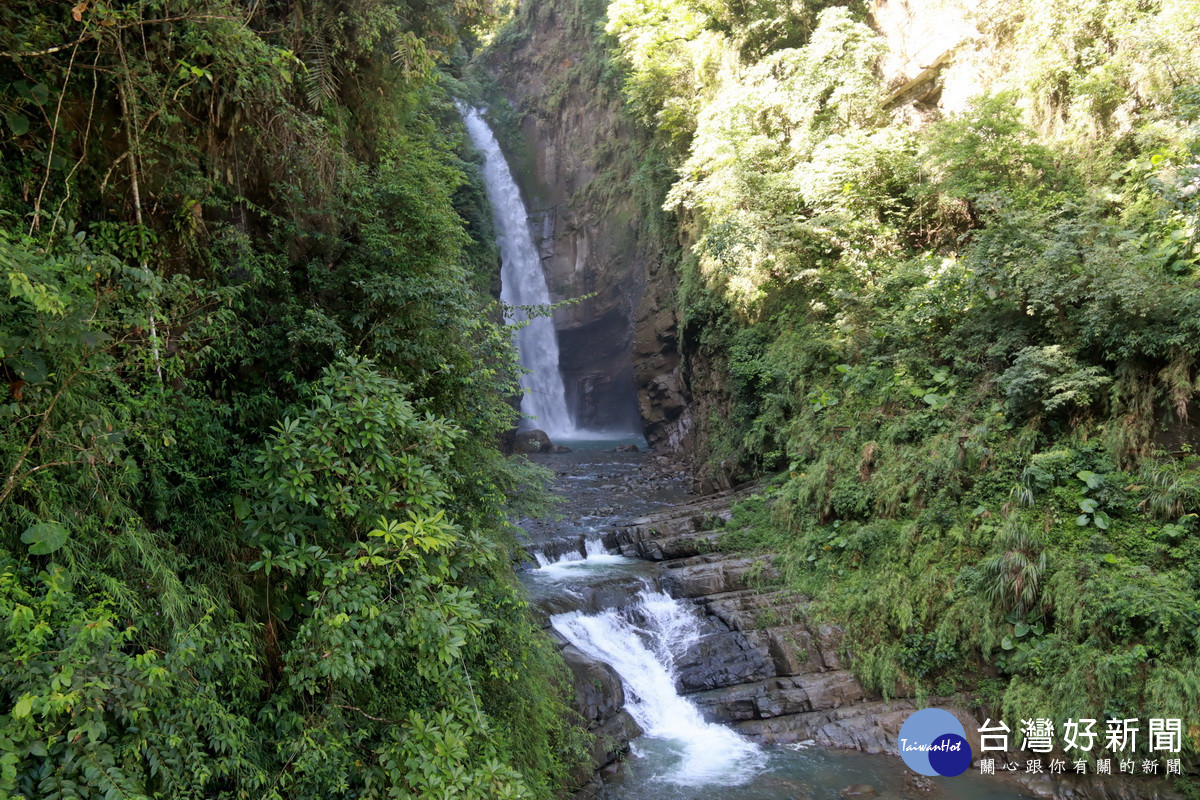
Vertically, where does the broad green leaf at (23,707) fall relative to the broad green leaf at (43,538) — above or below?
below

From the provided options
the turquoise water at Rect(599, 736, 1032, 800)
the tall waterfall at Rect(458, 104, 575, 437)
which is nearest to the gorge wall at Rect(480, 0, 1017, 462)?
the tall waterfall at Rect(458, 104, 575, 437)

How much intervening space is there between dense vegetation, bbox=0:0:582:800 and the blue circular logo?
391 centimetres

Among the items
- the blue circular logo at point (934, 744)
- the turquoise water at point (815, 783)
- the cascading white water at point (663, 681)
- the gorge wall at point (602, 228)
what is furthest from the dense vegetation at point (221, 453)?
the gorge wall at point (602, 228)

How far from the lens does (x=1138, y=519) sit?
21.9ft

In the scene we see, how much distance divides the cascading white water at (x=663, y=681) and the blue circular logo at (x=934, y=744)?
151cm

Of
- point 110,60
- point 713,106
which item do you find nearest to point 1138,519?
point 110,60

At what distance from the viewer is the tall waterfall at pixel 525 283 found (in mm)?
29875

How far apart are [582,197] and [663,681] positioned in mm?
25924

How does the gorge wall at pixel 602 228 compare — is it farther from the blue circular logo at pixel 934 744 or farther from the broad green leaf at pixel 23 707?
the broad green leaf at pixel 23 707

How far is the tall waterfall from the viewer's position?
2988 centimetres

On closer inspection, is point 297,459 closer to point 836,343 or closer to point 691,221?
point 836,343

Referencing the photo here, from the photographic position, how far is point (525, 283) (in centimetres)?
Result: 3038

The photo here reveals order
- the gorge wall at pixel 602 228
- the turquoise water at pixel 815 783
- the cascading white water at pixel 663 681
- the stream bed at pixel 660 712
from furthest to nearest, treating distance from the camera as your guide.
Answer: the gorge wall at pixel 602 228 → the cascading white water at pixel 663 681 → the stream bed at pixel 660 712 → the turquoise water at pixel 815 783

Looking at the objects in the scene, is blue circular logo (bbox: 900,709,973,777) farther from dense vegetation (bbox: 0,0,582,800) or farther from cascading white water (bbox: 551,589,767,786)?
dense vegetation (bbox: 0,0,582,800)
